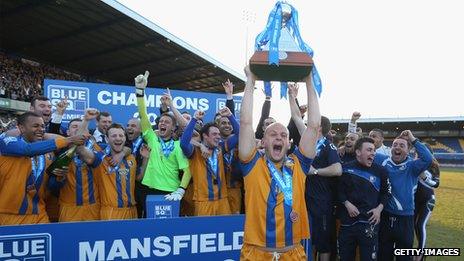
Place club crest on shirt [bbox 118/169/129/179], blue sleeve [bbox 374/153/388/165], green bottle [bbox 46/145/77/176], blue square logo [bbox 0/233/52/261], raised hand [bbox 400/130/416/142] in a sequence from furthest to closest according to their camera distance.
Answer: blue sleeve [bbox 374/153/388/165] → raised hand [bbox 400/130/416/142] → club crest on shirt [bbox 118/169/129/179] → green bottle [bbox 46/145/77/176] → blue square logo [bbox 0/233/52/261]

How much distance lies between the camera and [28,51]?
20.6 meters

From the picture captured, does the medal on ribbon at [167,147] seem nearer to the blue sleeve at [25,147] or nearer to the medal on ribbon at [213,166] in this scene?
the medal on ribbon at [213,166]

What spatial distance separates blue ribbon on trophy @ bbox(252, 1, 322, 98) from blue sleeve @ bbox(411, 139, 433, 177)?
2317 mm

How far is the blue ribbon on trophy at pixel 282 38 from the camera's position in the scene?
333 centimetres

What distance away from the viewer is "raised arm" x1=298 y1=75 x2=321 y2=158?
10.8 ft

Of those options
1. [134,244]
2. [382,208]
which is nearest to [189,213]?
[134,244]

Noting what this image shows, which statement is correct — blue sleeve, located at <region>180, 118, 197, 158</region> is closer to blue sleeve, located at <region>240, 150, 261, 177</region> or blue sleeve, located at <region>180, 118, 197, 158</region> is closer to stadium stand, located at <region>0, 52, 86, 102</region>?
blue sleeve, located at <region>240, 150, 261, 177</region>

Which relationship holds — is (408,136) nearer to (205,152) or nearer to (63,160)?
(205,152)

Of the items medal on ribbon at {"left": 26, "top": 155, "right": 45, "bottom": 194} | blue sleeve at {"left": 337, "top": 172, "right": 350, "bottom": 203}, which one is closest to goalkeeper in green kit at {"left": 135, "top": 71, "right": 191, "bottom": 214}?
medal on ribbon at {"left": 26, "top": 155, "right": 45, "bottom": 194}

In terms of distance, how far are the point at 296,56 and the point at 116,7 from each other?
40.5ft

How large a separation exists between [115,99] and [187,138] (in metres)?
3.82

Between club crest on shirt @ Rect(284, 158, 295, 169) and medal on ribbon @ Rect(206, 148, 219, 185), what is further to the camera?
medal on ribbon @ Rect(206, 148, 219, 185)

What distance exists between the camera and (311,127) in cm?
329

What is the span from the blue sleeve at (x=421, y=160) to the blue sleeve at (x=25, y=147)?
447 cm
